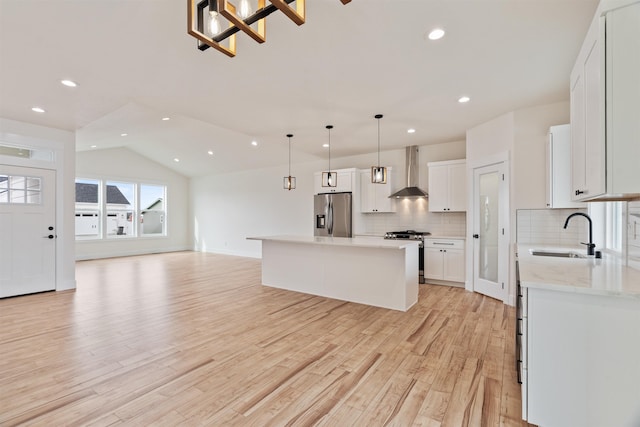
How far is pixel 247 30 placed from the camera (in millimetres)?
1533

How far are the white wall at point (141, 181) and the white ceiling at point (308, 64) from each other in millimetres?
4320

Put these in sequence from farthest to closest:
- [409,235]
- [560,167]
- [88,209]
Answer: [88,209] → [409,235] → [560,167]

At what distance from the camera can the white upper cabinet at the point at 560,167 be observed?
3.36 meters

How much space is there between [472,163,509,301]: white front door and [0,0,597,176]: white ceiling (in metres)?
0.93

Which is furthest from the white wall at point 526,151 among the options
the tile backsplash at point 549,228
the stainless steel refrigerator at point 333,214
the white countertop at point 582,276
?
the stainless steel refrigerator at point 333,214

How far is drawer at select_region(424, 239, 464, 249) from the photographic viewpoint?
205 inches

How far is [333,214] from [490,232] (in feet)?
10.3

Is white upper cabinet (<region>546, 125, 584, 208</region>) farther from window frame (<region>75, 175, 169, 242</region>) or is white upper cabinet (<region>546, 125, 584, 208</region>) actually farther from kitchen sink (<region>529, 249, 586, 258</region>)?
window frame (<region>75, 175, 169, 242</region>)

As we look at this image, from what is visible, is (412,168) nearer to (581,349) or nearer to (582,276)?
(582,276)

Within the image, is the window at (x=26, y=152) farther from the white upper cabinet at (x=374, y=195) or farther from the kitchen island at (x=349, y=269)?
the white upper cabinet at (x=374, y=195)

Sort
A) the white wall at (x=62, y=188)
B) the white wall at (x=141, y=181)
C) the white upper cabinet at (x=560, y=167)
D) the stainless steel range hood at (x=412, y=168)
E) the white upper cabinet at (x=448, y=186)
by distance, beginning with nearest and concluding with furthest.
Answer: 1. the white upper cabinet at (x=560, y=167)
2. the white wall at (x=62, y=188)
3. the white upper cabinet at (x=448, y=186)
4. the stainless steel range hood at (x=412, y=168)
5. the white wall at (x=141, y=181)

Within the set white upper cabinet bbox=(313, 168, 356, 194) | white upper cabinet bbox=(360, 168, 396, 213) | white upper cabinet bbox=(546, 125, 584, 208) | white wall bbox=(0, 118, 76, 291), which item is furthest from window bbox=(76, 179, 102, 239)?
white upper cabinet bbox=(546, 125, 584, 208)

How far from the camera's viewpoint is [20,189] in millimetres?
4625

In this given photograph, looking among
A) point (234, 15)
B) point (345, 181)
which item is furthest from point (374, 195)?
point (234, 15)
